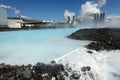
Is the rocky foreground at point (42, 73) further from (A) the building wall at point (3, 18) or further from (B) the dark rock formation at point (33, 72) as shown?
(A) the building wall at point (3, 18)

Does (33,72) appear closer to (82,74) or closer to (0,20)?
(82,74)

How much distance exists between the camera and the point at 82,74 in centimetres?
602

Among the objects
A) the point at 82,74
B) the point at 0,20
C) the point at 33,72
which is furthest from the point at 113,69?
the point at 0,20

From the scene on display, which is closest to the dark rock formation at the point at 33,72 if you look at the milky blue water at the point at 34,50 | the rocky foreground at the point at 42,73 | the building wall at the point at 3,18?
the rocky foreground at the point at 42,73

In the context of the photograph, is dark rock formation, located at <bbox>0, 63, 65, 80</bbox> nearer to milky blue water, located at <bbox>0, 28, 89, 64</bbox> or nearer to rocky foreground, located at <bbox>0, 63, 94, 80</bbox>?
rocky foreground, located at <bbox>0, 63, 94, 80</bbox>

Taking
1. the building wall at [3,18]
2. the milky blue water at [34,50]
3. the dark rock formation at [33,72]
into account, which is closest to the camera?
the dark rock formation at [33,72]

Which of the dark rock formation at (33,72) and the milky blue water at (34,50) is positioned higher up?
the milky blue water at (34,50)

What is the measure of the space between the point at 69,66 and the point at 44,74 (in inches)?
43.9

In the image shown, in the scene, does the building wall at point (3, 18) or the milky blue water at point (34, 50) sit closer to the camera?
the milky blue water at point (34, 50)

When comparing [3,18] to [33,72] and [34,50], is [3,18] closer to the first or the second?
[34,50]

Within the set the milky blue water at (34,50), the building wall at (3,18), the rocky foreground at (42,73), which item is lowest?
the rocky foreground at (42,73)

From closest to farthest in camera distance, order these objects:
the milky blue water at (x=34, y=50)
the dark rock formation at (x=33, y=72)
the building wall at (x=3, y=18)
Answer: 1. the dark rock formation at (x=33, y=72)
2. the milky blue water at (x=34, y=50)
3. the building wall at (x=3, y=18)

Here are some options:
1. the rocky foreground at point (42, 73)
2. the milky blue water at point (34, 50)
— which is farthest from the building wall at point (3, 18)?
the rocky foreground at point (42, 73)

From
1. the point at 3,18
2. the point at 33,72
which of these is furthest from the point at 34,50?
the point at 3,18
